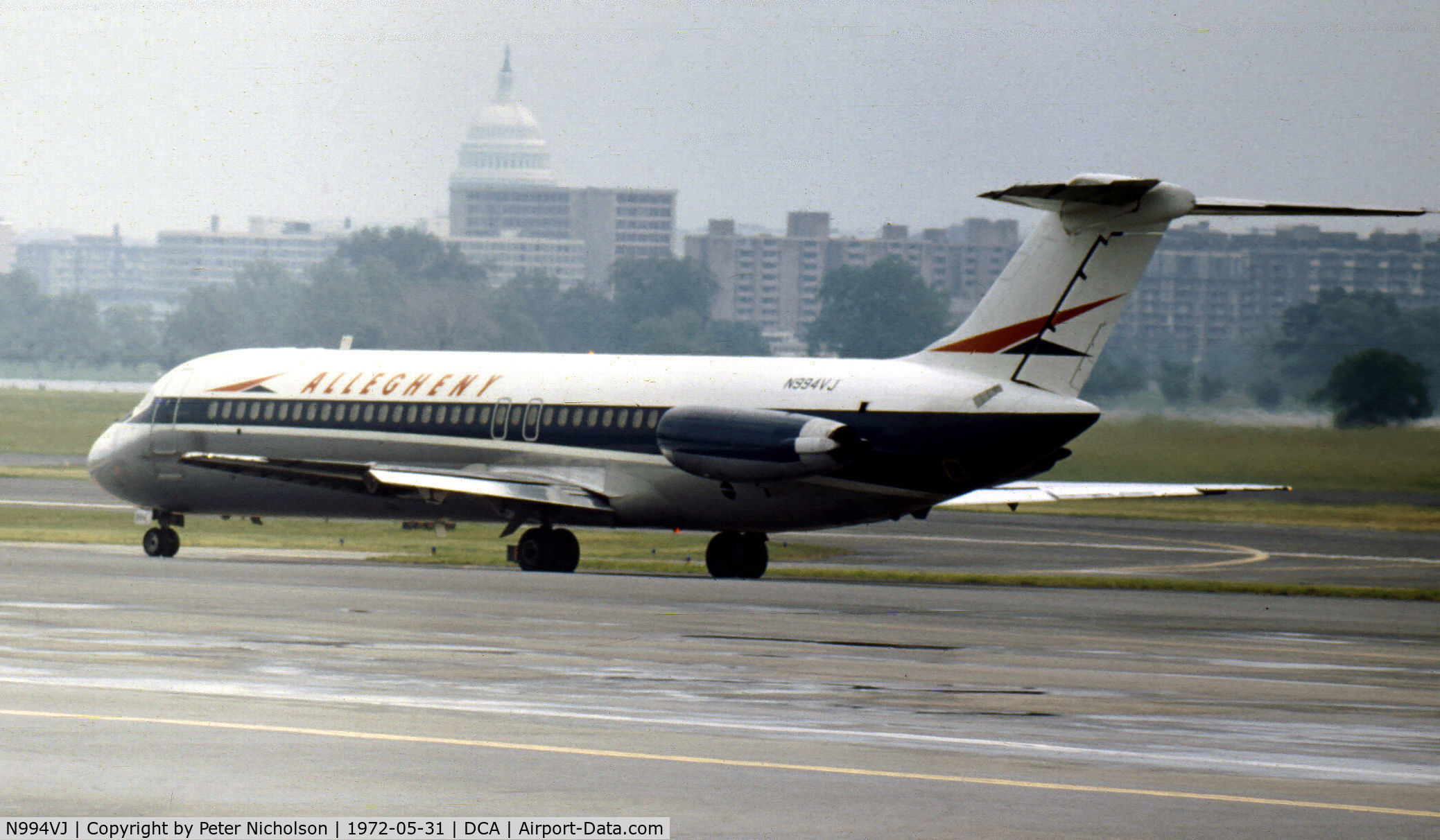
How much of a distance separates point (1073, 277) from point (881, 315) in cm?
6979

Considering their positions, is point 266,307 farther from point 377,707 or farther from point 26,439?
point 377,707

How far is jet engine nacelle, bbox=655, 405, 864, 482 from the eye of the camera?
102ft

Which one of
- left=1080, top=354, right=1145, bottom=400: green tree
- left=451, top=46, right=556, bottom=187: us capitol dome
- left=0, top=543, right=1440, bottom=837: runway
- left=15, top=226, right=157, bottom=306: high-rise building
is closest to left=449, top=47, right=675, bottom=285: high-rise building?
left=451, top=46, right=556, bottom=187: us capitol dome

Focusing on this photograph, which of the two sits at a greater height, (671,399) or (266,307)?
(266,307)

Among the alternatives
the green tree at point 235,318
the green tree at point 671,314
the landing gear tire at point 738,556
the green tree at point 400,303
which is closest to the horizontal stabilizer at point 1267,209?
the landing gear tire at point 738,556

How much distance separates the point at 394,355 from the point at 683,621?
52.3 ft

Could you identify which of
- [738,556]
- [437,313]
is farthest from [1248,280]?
[437,313]

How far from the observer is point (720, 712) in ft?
49.7

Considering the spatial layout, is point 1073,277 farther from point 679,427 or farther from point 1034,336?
point 679,427

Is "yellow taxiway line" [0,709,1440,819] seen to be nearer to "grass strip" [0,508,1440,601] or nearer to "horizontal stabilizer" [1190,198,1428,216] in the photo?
"horizontal stabilizer" [1190,198,1428,216]

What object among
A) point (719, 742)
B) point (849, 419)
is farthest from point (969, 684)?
point (849, 419)

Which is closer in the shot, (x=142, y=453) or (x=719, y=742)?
(x=719, y=742)

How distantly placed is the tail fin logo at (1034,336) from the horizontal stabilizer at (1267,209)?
182 centimetres

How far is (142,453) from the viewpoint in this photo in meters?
39.1
